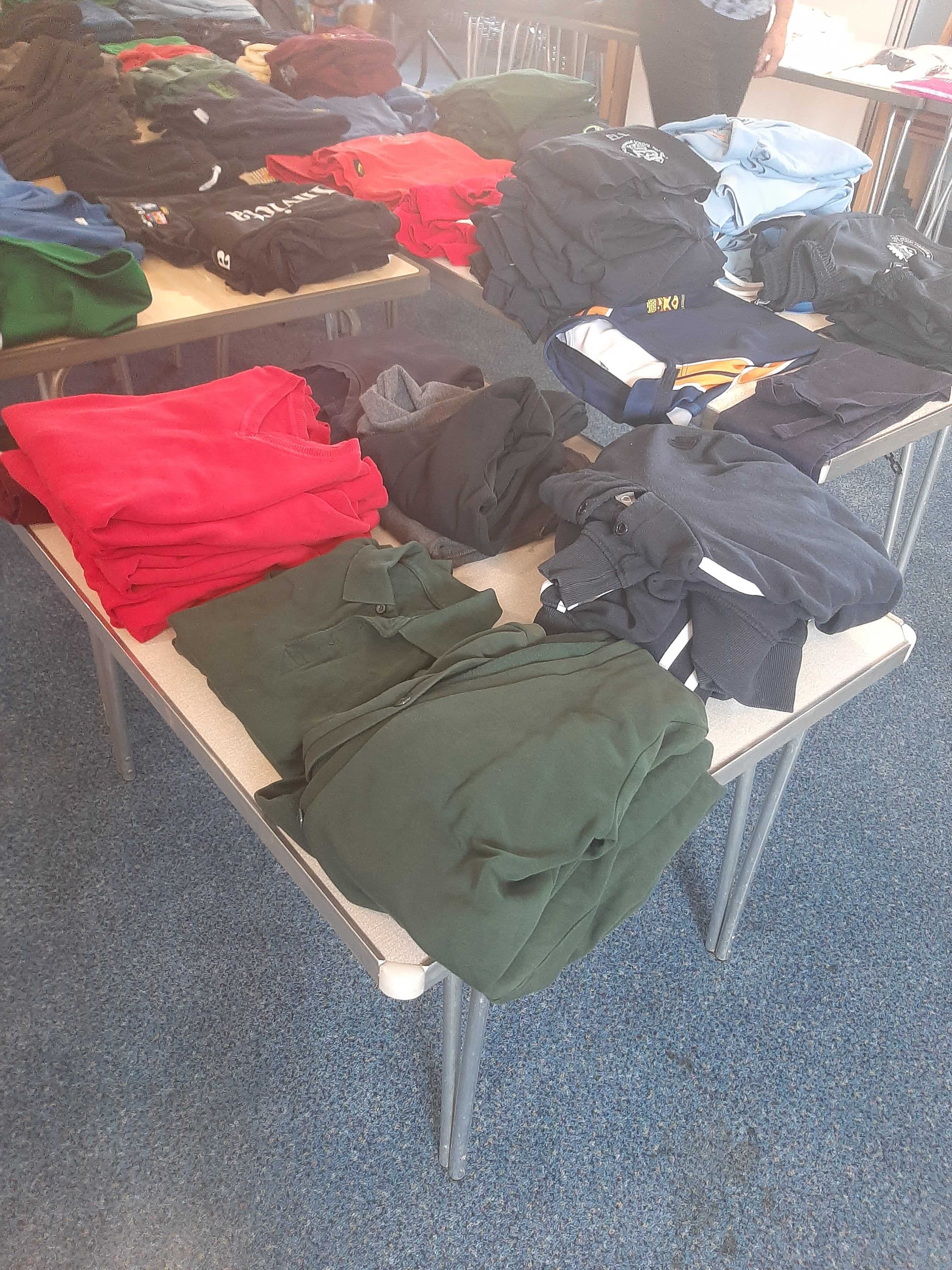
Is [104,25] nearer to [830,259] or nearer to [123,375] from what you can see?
[123,375]

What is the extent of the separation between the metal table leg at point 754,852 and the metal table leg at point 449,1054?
18.5 inches

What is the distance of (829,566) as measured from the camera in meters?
1.02

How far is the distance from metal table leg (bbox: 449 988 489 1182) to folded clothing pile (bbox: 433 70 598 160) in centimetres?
227

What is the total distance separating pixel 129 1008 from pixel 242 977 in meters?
0.15

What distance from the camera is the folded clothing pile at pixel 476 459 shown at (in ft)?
3.97

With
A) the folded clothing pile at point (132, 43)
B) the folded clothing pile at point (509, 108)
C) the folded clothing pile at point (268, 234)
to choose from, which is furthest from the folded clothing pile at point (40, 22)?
the folded clothing pile at point (509, 108)

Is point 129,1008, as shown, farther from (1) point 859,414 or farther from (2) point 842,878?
(1) point 859,414

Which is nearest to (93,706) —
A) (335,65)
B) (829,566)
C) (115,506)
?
(115,506)

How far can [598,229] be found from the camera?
1.62 meters

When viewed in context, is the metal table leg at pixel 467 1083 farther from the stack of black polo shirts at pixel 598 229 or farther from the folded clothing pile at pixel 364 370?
the stack of black polo shirts at pixel 598 229

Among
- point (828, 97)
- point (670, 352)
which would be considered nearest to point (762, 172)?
point (670, 352)

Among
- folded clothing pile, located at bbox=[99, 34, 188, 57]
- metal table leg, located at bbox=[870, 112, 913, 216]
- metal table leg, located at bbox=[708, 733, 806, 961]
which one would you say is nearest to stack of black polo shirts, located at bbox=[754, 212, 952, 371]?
metal table leg, located at bbox=[708, 733, 806, 961]

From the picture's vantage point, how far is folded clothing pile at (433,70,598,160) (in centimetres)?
249

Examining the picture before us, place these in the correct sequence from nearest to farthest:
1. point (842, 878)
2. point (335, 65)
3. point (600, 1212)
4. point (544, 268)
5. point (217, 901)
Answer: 1. point (600, 1212)
2. point (217, 901)
3. point (842, 878)
4. point (544, 268)
5. point (335, 65)
